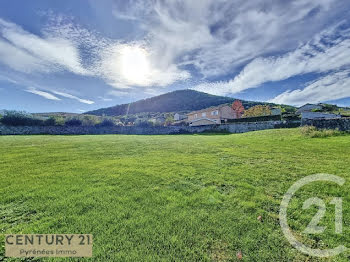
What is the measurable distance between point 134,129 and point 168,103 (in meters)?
94.8

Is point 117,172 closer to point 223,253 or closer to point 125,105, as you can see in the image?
point 223,253

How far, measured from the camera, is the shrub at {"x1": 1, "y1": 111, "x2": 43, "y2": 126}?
33.5 m

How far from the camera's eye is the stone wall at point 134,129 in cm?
2786

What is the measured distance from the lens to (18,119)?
34.5 metres

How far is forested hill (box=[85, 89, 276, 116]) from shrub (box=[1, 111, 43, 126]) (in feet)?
267

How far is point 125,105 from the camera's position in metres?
130

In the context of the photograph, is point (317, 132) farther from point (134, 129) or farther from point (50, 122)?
point (50, 122)

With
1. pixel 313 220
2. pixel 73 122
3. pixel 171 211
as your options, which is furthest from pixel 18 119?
pixel 313 220

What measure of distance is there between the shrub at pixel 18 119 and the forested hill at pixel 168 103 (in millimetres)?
81247

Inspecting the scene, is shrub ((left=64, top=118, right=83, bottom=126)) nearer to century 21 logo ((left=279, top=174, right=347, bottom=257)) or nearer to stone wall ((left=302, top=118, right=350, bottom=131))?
century 21 logo ((left=279, top=174, right=347, bottom=257))

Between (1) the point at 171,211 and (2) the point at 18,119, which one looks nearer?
(1) the point at 171,211

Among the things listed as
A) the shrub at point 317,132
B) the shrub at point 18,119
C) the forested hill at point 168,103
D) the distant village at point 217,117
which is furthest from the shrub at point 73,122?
the forested hill at point 168,103

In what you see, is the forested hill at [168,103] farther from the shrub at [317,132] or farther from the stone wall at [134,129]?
the shrub at [317,132]

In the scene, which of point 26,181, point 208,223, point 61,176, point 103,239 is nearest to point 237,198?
point 208,223
